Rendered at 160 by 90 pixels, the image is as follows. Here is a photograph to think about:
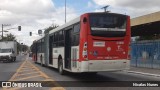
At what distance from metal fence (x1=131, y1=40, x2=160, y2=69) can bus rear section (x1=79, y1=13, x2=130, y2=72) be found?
10.8 m

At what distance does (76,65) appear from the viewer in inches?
663

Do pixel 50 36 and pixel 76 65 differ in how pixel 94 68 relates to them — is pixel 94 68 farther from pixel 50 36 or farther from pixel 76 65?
pixel 50 36

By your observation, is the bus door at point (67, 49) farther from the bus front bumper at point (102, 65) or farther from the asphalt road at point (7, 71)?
the asphalt road at point (7, 71)

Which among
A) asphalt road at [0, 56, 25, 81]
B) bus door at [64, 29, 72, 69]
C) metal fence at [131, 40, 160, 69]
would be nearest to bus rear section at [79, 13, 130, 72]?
bus door at [64, 29, 72, 69]

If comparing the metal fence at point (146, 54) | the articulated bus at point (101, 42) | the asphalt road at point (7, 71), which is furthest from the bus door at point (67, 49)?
the metal fence at point (146, 54)

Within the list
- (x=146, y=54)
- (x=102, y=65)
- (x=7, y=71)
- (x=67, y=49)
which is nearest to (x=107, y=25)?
(x=102, y=65)

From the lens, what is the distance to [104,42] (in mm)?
16266

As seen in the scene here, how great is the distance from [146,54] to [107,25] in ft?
44.4

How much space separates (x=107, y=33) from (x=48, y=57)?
12.1 m

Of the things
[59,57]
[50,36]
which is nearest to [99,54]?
[59,57]

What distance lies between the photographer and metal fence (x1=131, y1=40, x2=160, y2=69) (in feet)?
89.6

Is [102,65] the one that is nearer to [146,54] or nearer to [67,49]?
[67,49]

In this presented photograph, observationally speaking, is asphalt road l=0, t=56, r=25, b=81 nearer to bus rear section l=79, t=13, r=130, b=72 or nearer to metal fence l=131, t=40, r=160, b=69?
bus rear section l=79, t=13, r=130, b=72

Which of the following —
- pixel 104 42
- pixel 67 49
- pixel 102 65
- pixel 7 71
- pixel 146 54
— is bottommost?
→ pixel 7 71
